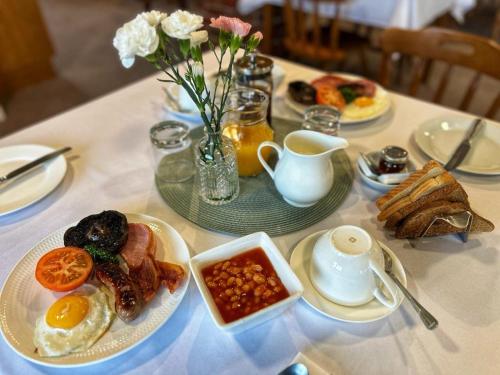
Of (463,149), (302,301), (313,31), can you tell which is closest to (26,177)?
(302,301)

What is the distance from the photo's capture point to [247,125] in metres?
0.95

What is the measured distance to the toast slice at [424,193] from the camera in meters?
0.76

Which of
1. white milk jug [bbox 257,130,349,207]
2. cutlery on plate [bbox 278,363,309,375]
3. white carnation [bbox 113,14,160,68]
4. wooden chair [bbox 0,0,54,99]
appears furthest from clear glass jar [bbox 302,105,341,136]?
wooden chair [bbox 0,0,54,99]

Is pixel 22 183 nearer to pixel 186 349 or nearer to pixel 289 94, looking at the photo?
pixel 186 349

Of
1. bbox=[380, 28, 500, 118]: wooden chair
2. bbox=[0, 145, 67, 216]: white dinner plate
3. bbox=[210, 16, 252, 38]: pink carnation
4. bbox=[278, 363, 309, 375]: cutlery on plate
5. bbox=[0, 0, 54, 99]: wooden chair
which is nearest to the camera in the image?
bbox=[278, 363, 309, 375]: cutlery on plate

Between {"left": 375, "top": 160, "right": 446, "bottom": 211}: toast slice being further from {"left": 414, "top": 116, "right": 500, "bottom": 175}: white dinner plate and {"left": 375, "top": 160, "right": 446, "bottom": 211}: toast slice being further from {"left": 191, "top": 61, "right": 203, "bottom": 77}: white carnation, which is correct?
{"left": 191, "top": 61, "right": 203, "bottom": 77}: white carnation

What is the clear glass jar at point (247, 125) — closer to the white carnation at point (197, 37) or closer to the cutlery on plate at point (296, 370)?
the white carnation at point (197, 37)

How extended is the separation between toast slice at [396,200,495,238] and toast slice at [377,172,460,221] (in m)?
0.01

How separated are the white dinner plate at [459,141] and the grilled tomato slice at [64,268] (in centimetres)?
87

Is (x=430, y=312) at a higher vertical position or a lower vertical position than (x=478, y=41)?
lower

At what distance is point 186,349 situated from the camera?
646 millimetres

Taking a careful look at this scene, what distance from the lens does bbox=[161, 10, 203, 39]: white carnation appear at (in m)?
0.67

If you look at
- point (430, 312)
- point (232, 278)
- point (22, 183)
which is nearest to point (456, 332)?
point (430, 312)

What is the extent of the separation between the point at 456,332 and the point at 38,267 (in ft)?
2.45
